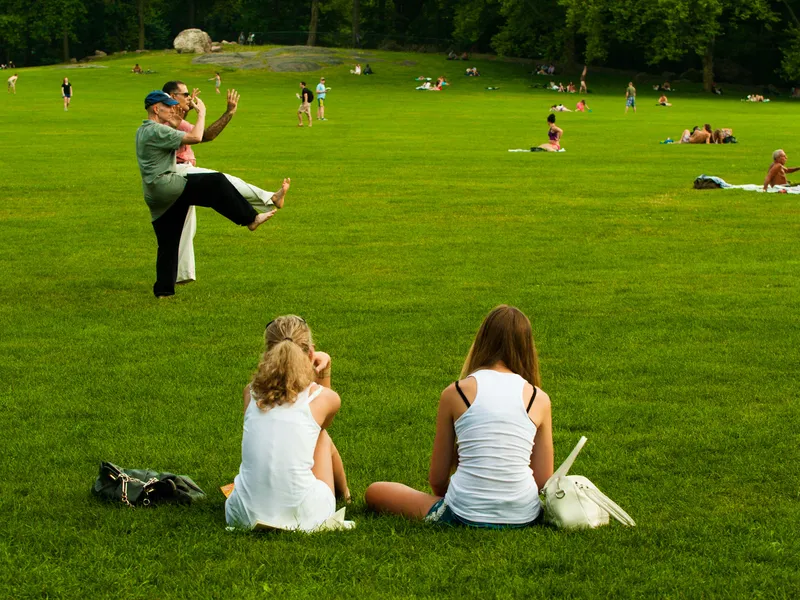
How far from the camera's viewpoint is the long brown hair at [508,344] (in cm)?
632

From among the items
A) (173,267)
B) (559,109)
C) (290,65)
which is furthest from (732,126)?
(290,65)

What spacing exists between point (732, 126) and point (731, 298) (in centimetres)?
3496

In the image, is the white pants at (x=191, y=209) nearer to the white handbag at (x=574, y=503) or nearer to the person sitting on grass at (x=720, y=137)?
the white handbag at (x=574, y=503)

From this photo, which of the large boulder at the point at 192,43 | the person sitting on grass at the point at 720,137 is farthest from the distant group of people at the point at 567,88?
the person sitting on grass at the point at 720,137

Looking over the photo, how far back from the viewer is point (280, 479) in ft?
20.2

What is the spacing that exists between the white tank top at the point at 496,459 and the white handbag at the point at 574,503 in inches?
4.9

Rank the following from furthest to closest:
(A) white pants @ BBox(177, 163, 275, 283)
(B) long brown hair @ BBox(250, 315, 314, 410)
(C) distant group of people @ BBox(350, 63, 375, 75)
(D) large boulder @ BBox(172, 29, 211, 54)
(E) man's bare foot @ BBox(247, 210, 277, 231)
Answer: (D) large boulder @ BBox(172, 29, 211, 54)
(C) distant group of people @ BBox(350, 63, 375, 75)
(A) white pants @ BBox(177, 163, 275, 283)
(E) man's bare foot @ BBox(247, 210, 277, 231)
(B) long brown hair @ BBox(250, 315, 314, 410)

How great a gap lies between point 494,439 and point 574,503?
554 mm

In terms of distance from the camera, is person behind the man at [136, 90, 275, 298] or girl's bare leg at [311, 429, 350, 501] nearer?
girl's bare leg at [311, 429, 350, 501]

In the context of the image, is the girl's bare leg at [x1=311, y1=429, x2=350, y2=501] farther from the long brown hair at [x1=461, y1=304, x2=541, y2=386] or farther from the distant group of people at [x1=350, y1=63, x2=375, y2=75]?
the distant group of people at [x1=350, y1=63, x2=375, y2=75]

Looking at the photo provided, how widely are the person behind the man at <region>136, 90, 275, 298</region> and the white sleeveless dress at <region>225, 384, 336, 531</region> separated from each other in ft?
21.0

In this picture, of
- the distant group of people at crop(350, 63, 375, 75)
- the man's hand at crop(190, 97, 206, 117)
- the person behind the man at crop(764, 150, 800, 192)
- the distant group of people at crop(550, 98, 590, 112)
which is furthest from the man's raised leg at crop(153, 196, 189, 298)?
the distant group of people at crop(350, 63, 375, 75)

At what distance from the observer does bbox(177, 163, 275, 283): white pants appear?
12750 millimetres

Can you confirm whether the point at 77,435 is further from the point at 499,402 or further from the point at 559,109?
the point at 559,109
